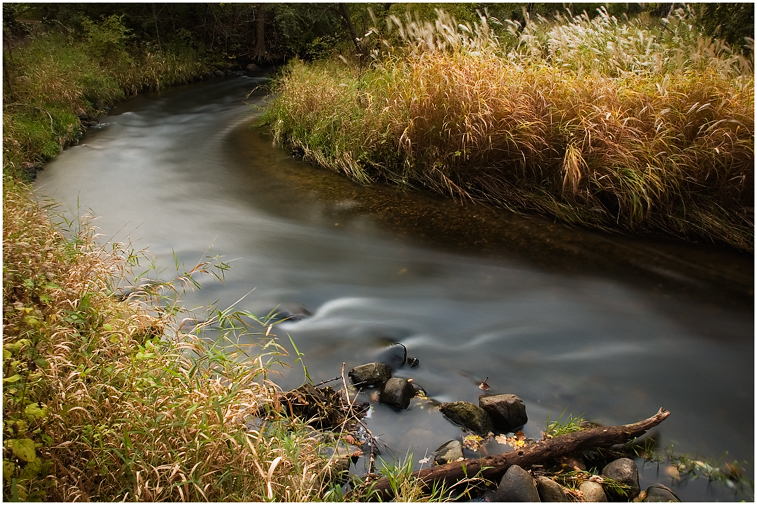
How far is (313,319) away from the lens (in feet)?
14.3

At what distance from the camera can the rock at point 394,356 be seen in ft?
12.6

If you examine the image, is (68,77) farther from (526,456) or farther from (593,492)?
(593,492)

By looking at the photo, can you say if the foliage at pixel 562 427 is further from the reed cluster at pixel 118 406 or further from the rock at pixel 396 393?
the reed cluster at pixel 118 406

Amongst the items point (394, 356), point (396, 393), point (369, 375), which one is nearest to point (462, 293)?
point (394, 356)

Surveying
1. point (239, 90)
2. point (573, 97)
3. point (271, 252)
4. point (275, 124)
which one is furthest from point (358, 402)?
point (239, 90)

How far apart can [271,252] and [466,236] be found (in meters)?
2.10

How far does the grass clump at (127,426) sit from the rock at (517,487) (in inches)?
35.5

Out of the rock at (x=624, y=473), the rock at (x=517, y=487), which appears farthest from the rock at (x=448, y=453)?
the rock at (x=624, y=473)

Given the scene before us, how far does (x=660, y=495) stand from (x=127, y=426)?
8.84 feet

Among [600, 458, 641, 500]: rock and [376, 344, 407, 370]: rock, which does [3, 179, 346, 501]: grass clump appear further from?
[600, 458, 641, 500]: rock

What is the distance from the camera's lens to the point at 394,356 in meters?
3.88

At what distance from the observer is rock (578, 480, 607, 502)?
2.73 meters

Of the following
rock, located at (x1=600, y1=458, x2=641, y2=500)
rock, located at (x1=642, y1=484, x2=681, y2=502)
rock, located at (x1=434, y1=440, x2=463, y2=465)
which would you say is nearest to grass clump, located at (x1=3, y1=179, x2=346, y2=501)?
rock, located at (x1=434, y1=440, x2=463, y2=465)

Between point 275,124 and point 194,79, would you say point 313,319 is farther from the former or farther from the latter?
point 194,79
